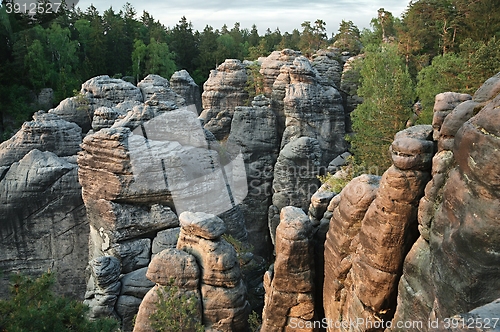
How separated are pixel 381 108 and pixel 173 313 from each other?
1348 cm

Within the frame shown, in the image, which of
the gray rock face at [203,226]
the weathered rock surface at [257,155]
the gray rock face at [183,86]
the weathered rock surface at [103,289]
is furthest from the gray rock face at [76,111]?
the gray rock face at [203,226]

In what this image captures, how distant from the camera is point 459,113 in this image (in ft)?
21.8

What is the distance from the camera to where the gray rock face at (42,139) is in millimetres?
18188

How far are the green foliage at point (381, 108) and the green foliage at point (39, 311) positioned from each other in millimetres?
13294

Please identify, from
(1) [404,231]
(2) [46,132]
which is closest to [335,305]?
(1) [404,231]

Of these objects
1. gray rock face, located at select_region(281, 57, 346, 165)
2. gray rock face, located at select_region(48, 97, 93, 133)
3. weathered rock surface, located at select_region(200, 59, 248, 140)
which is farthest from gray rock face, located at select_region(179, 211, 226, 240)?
weathered rock surface, located at select_region(200, 59, 248, 140)

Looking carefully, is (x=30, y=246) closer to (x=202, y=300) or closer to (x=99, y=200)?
(x=99, y=200)

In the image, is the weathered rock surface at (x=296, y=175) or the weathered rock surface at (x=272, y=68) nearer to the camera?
the weathered rock surface at (x=296, y=175)

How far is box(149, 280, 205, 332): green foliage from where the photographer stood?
979 centimetres

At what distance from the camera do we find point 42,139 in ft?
62.5

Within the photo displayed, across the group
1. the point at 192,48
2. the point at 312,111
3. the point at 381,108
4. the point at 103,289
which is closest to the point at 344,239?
the point at 103,289

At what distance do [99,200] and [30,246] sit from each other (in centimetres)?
420

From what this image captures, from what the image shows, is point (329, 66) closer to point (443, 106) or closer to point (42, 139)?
point (42, 139)

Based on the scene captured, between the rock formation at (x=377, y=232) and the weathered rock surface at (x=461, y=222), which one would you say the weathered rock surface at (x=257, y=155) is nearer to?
the rock formation at (x=377, y=232)
